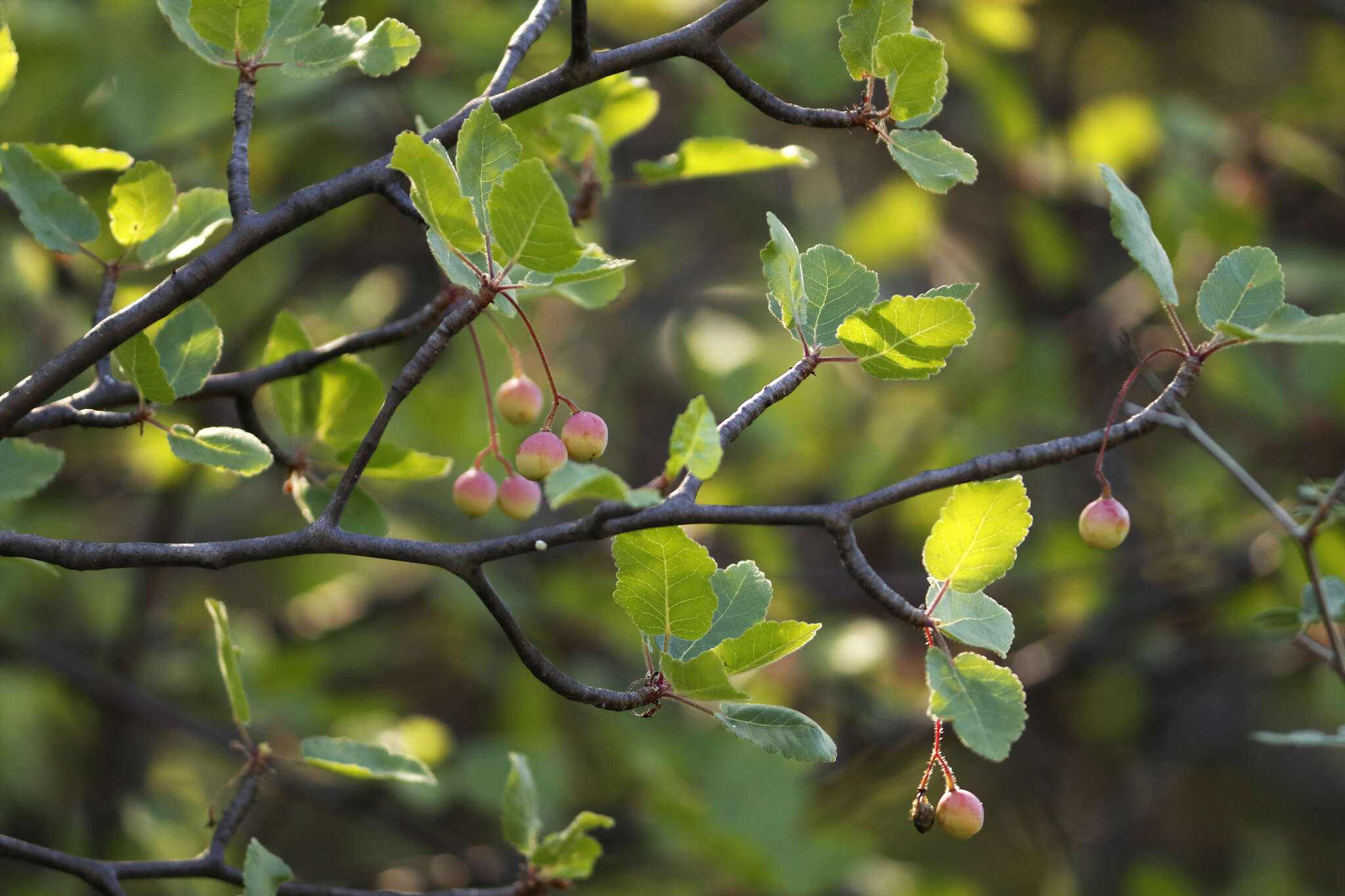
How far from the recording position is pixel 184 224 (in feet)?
2.80

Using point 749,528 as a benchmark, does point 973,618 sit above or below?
above

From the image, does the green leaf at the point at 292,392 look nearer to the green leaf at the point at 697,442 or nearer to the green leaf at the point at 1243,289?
the green leaf at the point at 697,442

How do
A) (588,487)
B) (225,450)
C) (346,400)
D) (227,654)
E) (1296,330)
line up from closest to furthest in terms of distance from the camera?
1. (588,487)
2. (1296,330)
3. (225,450)
4. (227,654)
5. (346,400)

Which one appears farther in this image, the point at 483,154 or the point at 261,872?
the point at 261,872

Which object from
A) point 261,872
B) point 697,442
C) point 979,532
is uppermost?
point 697,442

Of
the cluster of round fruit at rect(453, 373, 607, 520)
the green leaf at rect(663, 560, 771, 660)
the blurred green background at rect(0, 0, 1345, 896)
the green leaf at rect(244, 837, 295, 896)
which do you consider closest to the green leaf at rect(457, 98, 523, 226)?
the cluster of round fruit at rect(453, 373, 607, 520)

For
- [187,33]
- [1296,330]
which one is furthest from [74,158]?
[1296,330]

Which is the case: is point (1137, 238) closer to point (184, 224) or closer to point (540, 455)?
point (540, 455)

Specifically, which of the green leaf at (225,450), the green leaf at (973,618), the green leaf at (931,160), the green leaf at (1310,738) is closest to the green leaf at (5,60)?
the green leaf at (225,450)

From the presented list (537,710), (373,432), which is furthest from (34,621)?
(373,432)

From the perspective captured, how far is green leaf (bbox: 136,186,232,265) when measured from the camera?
0.84 m

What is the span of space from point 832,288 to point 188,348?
1.47ft

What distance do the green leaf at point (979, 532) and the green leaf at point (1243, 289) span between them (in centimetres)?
16

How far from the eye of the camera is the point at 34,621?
2523 millimetres
